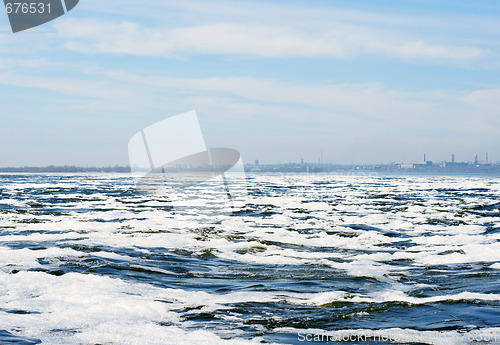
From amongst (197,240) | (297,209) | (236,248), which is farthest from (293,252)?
(297,209)

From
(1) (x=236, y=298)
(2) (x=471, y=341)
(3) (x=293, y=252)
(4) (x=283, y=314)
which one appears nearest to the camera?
(2) (x=471, y=341)

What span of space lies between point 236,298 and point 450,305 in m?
2.56

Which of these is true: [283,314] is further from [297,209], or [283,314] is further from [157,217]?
[297,209]

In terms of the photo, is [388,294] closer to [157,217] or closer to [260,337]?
[260,337]

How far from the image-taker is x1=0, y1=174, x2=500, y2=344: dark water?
5.11 m

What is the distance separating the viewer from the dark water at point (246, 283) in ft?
16.8

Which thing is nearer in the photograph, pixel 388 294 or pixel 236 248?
pixel 388 294

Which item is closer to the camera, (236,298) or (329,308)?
(329,308)

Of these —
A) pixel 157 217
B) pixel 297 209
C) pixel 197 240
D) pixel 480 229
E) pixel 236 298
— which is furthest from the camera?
pixel 297 209

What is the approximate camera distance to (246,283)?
7480 mm

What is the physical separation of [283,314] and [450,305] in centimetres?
201

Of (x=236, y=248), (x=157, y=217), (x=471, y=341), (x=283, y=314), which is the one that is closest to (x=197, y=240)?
(x=236, y=248)

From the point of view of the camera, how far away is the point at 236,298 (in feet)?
21.6

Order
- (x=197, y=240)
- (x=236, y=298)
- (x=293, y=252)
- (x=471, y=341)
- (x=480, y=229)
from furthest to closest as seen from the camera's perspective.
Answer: (x=480, y=229) < (x=197, y=240) < (x=293, y=252) < (x=236, y=298) < (x=471, y=341)
